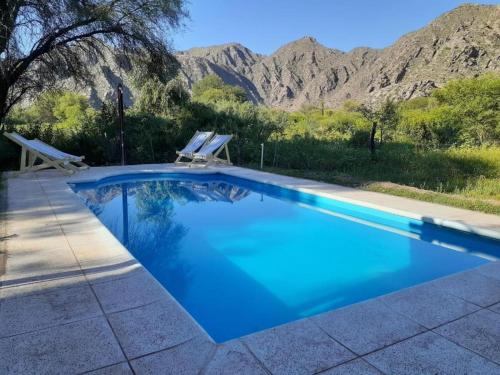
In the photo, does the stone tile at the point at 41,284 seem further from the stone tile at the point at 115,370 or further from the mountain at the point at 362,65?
the mountain at the point at 362,65

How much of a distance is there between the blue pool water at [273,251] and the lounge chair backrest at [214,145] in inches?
93.9

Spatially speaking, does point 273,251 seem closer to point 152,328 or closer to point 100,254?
point 100,254

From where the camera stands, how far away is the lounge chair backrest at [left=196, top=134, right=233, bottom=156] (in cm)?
897

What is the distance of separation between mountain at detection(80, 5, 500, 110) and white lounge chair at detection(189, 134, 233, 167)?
3.25m

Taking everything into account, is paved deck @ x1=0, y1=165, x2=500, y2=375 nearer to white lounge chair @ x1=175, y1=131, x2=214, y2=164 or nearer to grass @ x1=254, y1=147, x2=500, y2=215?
grass @ x1=254, y1=147, x2=500, y2=215

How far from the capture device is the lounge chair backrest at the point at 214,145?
8.97 metres

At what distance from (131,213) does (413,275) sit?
4.05 m

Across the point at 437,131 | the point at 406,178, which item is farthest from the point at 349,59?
the point at 406,178

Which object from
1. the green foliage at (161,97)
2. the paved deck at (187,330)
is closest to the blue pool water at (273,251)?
the paved deck at (187,330)

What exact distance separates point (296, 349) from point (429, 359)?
2.00 feet

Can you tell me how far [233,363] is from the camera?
174 cm

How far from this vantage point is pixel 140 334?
1972mm

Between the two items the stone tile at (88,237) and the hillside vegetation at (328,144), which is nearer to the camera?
the stone tile at (88,237)

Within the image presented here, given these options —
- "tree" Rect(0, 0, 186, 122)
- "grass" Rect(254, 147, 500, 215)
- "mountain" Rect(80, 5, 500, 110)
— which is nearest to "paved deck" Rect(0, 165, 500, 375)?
"grass" Rect(254, 147, 500, 215)
